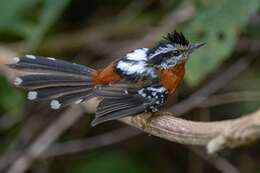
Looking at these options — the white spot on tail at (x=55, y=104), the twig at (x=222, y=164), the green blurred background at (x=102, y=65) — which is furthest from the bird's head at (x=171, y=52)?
the twig at (x=222, y=164)

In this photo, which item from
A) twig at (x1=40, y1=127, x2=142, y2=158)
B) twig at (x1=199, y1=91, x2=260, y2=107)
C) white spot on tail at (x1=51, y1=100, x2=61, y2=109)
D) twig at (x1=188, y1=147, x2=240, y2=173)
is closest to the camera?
white spot on tail at (x1=51, y1=100, x2=61, y2=109)

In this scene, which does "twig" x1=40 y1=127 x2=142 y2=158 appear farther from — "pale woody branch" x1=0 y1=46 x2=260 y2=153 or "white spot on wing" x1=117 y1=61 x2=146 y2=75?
"pale woody branch" x1=0 y1=46 x2=260 y2=153

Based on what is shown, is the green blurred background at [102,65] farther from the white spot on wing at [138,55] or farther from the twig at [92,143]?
the white spot on wing at [138,55]

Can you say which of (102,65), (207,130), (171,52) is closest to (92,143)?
(102,65)

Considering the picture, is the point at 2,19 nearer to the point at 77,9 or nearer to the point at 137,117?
the point at 77,9

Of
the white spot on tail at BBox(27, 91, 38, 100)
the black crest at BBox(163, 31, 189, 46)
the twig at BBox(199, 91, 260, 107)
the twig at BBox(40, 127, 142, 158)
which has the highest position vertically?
the black crest at BBox(163, 31, 189, 46)

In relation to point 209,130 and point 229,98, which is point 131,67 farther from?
point 229,98

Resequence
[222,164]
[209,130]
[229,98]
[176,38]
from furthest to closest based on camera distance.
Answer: [229,98] < [222,164] < [176,38] < [209,130]

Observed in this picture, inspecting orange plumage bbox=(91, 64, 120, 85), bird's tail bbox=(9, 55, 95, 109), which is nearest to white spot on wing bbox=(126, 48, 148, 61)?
orange plumage bbox=(91, 64, 120, 85)
